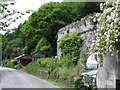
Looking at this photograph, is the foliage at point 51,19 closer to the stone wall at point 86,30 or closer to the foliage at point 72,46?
the foliage at point 72,46

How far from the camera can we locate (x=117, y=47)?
305 inches

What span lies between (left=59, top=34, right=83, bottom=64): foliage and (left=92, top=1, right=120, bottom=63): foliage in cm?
1838

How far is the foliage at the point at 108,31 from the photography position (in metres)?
7.64

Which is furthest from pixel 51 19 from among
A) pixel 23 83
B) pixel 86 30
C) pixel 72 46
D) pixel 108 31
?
pixel 108 31

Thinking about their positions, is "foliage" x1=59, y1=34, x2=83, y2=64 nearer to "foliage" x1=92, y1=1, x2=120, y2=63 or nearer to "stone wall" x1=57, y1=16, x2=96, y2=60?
"stone wall" x1=57, y1=16, x2=96, y2=60

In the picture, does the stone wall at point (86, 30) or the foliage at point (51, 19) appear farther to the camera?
the foliage at point (51, 19)

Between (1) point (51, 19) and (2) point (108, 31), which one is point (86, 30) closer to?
(2) point (108, 31)

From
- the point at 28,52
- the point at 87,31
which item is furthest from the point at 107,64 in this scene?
the point at 28,52

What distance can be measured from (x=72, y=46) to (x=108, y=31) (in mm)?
20267

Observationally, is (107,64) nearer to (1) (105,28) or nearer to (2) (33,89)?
(1) (105,28)

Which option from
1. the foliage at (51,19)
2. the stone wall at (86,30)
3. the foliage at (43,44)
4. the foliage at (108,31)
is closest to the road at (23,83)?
the stone wall at (86,30)

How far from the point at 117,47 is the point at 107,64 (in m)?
0.59

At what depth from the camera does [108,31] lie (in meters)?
7.91

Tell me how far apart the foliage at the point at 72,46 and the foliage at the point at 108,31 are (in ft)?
60.3
